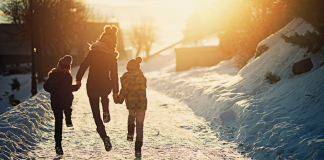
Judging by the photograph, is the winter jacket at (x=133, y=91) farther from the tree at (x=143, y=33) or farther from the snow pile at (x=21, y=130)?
the tree at (x=143, y=33)

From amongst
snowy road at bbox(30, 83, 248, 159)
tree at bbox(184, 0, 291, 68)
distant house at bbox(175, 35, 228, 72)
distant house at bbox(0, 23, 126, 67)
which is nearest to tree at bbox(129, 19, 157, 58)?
distant house at bbox(0, 23, 126, 67)

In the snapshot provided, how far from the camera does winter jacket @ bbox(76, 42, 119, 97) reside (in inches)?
202

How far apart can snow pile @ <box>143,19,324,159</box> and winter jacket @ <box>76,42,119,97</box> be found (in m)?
3.04

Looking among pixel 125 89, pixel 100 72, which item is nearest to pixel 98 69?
pixel 100 72

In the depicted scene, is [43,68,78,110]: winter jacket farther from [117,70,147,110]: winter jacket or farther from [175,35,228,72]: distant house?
[175,35,228,72]: distant house

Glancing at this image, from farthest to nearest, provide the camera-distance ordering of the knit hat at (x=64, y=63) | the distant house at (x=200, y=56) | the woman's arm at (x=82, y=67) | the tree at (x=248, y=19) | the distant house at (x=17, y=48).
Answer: the distant house at (x=17, y=48) < the distant house at (x=200, y=56) < the tree at (x=248, y=19) < the knit hat at (x=64, y=63) < the woman's arm at (x=82, y=67)

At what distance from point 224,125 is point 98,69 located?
3.91 m

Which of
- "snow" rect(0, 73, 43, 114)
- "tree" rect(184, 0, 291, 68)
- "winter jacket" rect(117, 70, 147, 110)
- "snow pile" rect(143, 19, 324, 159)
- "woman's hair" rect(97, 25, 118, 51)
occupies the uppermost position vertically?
"tree" rect(184, 0, 291, 68)

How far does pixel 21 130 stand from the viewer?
645 cm

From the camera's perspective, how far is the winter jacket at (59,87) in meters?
5.18

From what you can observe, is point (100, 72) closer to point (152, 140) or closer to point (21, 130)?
point (152, 140)

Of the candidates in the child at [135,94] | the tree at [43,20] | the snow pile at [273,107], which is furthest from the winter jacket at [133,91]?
the tree at [43,20]

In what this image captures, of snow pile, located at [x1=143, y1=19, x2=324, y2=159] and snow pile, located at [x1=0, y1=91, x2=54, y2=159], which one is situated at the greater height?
snow pile, located at [x1=143, y1=19, x2=324, y2=159]

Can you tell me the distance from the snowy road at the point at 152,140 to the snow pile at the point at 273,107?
1.57 feet
